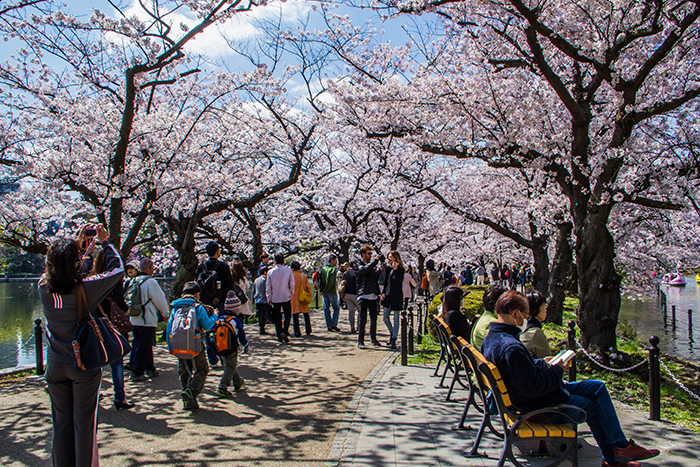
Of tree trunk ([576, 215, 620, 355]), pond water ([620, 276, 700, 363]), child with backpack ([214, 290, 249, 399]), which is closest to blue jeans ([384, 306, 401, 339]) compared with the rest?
tree trunk ([576, 215, 620, 355])

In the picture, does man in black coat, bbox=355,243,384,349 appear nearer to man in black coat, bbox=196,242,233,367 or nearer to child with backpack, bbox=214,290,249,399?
man in black coat, bbox=196,242,233,367

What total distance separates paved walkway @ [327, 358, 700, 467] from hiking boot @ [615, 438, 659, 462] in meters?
0.32

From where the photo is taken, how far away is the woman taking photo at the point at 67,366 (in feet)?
10.4

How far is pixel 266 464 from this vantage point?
382cm

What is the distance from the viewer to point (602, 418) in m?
3.50

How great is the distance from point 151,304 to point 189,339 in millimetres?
1960

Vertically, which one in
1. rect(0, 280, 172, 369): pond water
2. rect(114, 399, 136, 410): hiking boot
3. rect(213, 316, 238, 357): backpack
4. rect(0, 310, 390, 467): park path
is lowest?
rect(0, 280, 172, 369): pond water

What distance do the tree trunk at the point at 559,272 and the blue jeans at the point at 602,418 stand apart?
31.8ft

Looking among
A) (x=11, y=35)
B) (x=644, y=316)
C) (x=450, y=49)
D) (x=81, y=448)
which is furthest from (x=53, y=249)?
(x=644, y=316)

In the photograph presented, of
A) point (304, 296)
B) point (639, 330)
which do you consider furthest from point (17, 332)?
point (639, 330)

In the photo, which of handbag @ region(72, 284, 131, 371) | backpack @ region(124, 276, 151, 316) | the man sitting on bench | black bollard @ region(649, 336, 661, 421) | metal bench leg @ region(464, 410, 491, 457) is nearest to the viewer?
handbag @ region(72, 284, 131, 371)

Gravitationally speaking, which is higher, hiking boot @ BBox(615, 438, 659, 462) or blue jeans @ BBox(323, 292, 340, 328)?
blue jeans @ BBox(323, 292, 340, 328)

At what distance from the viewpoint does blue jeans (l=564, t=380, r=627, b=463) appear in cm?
349

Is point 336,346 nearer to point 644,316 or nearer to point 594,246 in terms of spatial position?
point 594,246
